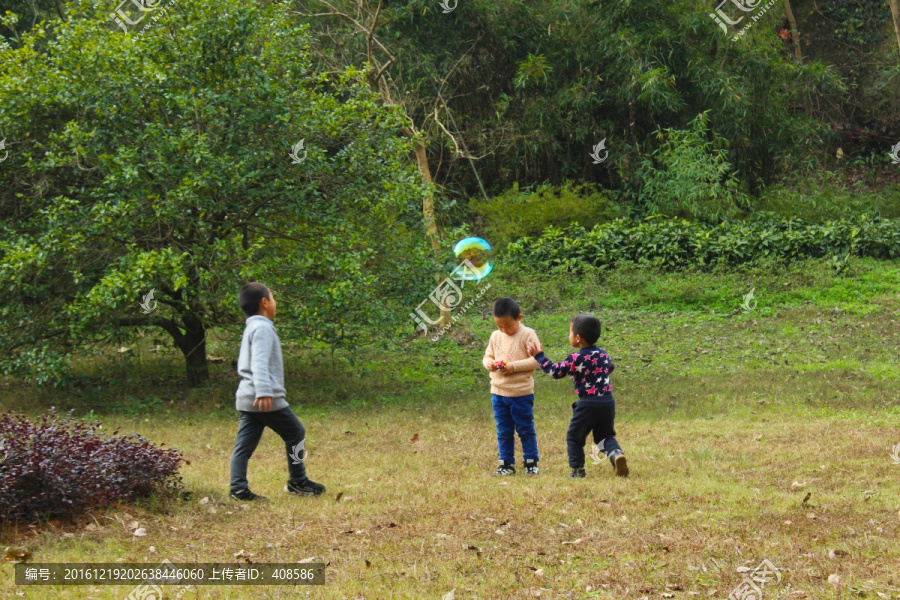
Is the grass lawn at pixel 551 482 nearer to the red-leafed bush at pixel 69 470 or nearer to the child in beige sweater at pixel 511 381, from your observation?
the red-leafed bush at pixel 69 470

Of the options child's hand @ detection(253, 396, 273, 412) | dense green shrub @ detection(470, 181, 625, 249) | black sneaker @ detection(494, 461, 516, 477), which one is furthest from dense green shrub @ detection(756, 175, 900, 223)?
child's hand @ detection(253, 396, 273, 412)

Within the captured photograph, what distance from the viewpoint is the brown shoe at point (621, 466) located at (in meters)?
7.51

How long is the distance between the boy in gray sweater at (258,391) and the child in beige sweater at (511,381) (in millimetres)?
1861

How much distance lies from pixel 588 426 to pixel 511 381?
2.59ft

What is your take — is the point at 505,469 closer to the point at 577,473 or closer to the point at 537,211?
the point at 577,473

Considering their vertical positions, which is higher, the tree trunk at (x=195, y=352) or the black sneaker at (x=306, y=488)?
the tree trunk at (x=195, y=352)

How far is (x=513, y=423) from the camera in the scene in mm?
7957

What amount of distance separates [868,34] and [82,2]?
27514mm

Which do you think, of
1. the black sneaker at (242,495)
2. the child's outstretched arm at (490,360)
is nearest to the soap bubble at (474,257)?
the child's outstretched arm at (490,360)

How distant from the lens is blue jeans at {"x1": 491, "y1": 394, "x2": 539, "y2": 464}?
776cm

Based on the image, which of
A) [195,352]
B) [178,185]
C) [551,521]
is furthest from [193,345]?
[551,521]

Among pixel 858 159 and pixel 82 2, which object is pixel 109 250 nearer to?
pixel 82 2

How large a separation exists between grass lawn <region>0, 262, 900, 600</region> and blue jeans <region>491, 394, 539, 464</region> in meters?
0.34

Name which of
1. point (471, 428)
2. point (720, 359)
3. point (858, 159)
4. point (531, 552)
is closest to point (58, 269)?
point (471, 428)
